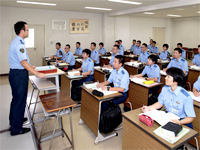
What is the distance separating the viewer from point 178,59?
4.21 metres

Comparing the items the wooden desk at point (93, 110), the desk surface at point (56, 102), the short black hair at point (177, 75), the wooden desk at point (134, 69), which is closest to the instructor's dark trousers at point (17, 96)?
the desk surface at point (56, 102)

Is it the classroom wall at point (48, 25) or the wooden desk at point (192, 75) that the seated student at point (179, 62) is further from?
the classroom wall at point (48, 25)

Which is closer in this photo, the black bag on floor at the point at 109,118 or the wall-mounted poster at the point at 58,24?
the black bag on floor at the point at 109,118

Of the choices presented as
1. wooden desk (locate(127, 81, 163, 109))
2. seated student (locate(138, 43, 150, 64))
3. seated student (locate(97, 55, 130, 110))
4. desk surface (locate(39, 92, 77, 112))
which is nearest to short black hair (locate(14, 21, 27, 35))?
desk surface (locate(39, 92, 77, 112))

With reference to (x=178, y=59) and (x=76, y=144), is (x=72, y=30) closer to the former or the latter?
(x=178, y=59)

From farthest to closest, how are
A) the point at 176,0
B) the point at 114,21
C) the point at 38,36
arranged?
the point at 114,21, the point at 38,36, the point at 176,0

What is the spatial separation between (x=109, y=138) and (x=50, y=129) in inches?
41.4

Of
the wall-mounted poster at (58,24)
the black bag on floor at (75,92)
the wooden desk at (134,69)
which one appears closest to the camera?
the black bag on floor at (75,92)

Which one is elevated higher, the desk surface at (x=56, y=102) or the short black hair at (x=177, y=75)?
the short black hair at (x=177, y=75)

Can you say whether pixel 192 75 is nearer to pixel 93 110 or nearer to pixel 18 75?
pixel 93 110

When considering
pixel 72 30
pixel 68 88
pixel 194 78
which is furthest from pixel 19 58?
pixel 72 30

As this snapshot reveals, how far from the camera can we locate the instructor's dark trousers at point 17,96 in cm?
204

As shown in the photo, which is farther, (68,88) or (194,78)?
(194,78)

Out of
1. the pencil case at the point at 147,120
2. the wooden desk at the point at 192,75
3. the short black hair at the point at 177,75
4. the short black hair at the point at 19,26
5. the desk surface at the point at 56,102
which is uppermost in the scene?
the short black hair at the point at 19,26
